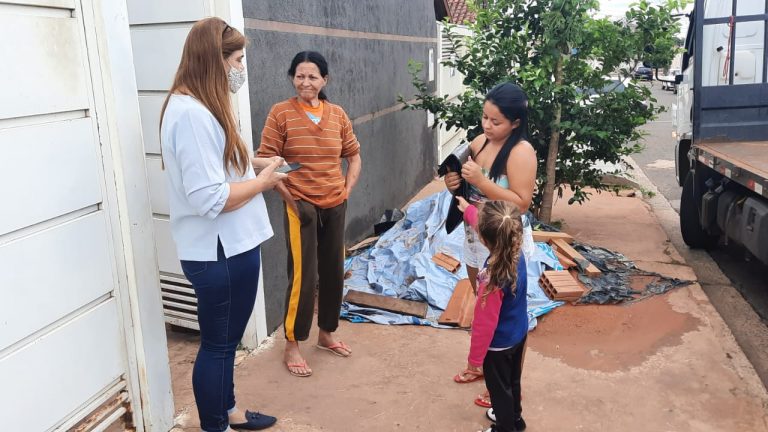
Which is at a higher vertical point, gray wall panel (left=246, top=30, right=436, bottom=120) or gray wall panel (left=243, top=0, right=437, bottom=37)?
gray wall panel (left=243, top=0, right=437, bottom=37)

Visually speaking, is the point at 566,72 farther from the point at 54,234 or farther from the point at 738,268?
the point at 54,234

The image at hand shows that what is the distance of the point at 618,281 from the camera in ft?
16.6

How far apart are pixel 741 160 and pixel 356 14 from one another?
3550 millimetres

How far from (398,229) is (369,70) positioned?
169 centimetres

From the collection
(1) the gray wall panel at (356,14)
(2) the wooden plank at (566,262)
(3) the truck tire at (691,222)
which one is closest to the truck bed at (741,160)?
(3) the truck tire at (691,222)

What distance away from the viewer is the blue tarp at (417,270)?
4.53 meters

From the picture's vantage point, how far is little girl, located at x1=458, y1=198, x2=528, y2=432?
258 cm

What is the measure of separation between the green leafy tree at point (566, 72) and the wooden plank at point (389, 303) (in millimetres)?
2397

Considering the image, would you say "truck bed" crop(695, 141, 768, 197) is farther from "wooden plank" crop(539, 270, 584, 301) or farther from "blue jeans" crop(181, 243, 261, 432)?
"blue jeans" crop(181, 243, 261, 432)

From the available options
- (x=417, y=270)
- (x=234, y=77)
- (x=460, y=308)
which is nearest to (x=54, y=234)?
(x=234, y=77)

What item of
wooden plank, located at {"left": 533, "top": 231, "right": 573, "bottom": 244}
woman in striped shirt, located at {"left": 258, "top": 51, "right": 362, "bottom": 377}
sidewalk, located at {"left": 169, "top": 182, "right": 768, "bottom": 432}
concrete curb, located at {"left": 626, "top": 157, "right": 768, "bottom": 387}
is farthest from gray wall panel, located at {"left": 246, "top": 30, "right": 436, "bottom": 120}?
concrete curb, located at {"left": 626, "top": 157, "right": 768, "bottom": 387}

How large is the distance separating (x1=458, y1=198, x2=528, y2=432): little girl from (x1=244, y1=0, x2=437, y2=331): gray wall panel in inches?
71.4

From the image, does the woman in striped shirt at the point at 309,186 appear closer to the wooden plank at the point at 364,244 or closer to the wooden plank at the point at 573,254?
the wooden plank at the point at 364,244

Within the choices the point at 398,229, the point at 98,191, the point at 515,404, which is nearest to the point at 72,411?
the point at 98,191
